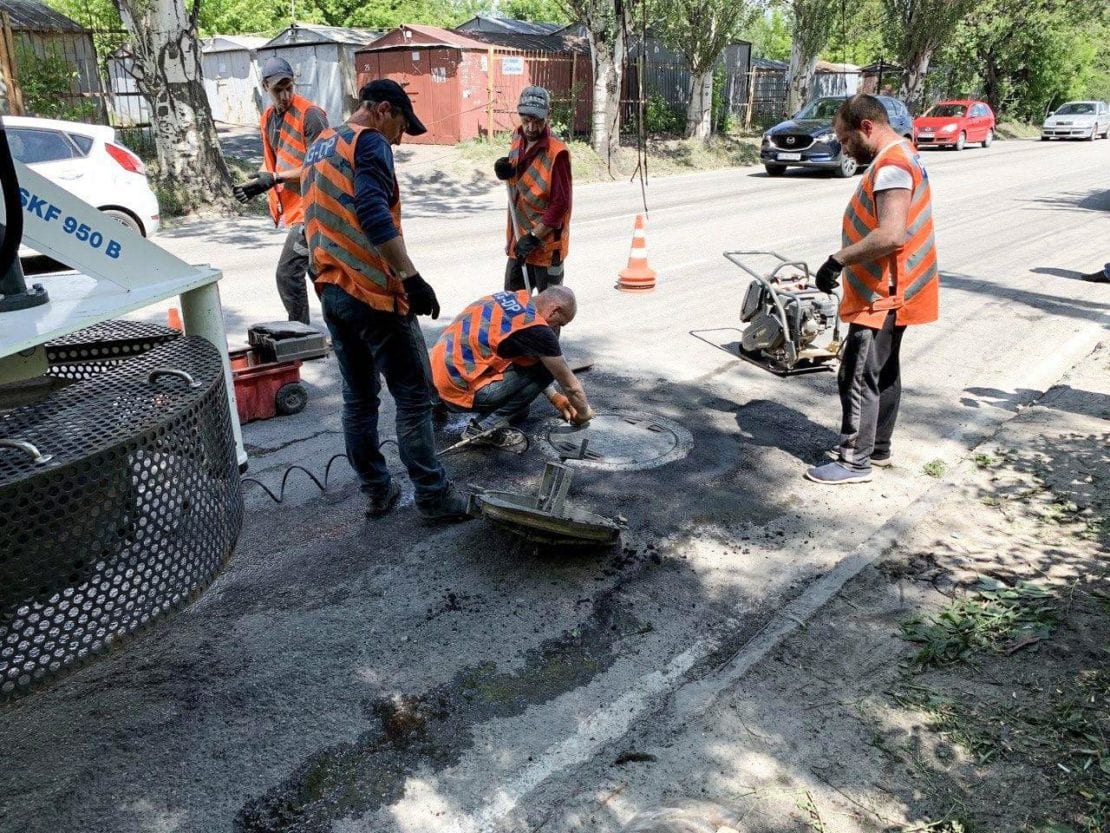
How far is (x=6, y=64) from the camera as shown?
15641mm

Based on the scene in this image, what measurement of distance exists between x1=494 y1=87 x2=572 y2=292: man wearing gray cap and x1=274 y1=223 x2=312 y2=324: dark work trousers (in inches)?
58.3

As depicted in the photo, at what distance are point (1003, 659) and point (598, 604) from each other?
152 centimetres

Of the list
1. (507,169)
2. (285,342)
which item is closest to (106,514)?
(285,342)

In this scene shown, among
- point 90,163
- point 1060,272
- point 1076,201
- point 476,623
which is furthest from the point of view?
point 1076,201

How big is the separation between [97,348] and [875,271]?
11.9ft

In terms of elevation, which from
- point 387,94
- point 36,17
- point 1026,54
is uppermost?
point 36,17

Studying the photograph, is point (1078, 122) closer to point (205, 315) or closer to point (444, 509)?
point (444, 509)

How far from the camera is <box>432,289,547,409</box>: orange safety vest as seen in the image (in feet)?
15.2

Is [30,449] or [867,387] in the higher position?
[30,449]

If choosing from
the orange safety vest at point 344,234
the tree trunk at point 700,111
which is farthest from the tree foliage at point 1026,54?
Result: the orange safety vest at point 344,234

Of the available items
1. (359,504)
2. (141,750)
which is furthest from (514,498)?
(141,750)

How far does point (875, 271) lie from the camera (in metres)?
4.59

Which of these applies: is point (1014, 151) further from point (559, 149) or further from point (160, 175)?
point (559, 149)

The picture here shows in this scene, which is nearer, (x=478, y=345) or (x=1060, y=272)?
(x=478, y=345)
